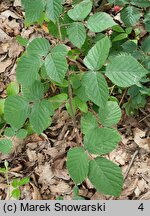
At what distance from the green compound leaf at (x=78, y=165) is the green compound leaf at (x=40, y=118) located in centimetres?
21

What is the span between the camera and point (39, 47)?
1304mm

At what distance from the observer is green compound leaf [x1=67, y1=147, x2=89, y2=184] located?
1.18 meters

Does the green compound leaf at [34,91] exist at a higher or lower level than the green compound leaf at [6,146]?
higher

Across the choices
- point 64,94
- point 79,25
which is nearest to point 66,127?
point 64,94

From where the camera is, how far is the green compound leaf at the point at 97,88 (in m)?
1.23

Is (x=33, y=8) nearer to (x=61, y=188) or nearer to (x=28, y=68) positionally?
(x=28, y=68)

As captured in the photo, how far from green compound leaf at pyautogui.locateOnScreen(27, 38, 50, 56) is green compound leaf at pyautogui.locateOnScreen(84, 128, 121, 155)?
1.24 feet

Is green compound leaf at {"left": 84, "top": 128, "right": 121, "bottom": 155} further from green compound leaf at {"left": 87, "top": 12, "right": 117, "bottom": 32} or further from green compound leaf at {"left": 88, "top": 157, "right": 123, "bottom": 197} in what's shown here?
green compound leaf at {"left": 87, "top": 12, "right": 117, "bottom": 32}

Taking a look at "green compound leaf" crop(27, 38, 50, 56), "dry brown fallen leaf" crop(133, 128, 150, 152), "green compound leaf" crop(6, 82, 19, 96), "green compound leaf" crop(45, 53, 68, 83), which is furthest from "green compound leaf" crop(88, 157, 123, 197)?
"green compound leaf" crop(6, 82, 19, 96)

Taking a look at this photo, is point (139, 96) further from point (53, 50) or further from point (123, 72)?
point (53, 50)

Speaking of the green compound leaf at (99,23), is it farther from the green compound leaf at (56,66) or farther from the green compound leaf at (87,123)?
the green compound leaf at (87,123)

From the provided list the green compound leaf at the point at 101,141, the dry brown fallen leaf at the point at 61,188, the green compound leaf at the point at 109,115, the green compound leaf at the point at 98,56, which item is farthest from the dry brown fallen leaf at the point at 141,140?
the green compound leaf at the point at 98,56

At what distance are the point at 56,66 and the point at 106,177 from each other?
46 cm

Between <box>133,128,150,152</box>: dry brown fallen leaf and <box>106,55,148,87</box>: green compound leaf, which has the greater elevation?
<box>106,55,148,87</box>: green compound leaf
